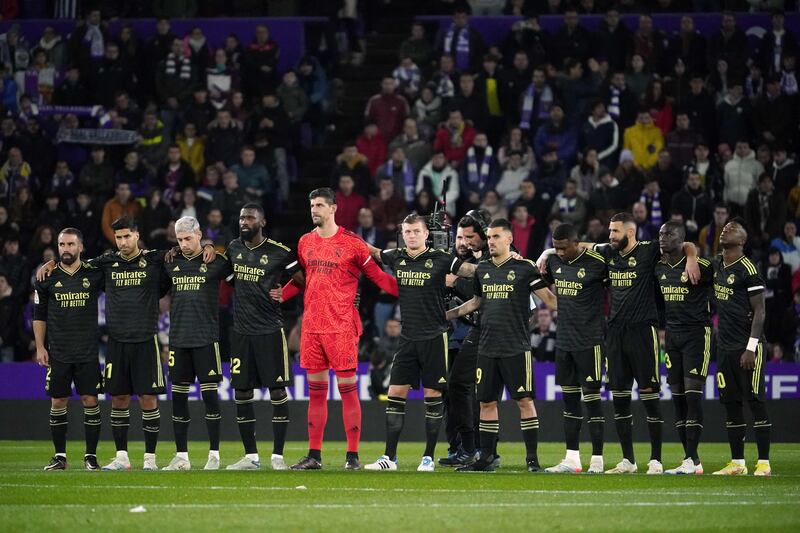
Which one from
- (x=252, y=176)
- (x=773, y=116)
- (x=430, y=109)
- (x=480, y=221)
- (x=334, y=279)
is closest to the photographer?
A: (x=334, y=279)

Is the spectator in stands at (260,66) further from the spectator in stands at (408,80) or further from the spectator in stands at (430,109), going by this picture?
the spectator in stands at (430,109)

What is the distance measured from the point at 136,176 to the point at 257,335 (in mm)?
11842

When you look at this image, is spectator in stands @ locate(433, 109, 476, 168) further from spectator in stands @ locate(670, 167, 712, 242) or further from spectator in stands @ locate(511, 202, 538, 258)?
spectator in stands @ locate(670, 167, 712, 242)

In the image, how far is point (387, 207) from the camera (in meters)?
24.2

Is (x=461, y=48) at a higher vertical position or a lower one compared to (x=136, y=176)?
higher

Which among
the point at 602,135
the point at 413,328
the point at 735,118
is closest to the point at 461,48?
the point at 602,135

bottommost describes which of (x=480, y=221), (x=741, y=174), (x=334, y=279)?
(x=334, y=279)

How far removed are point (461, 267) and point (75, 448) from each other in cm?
733

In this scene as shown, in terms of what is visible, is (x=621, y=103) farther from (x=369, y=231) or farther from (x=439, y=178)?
(x=369, y=231)

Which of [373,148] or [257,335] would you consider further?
[373,148]

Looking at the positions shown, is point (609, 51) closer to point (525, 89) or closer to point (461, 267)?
point (525, 89)

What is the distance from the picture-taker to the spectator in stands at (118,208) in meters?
25.0

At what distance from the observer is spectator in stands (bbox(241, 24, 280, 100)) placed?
89.8 ft

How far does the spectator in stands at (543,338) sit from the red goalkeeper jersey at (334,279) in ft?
25.9
